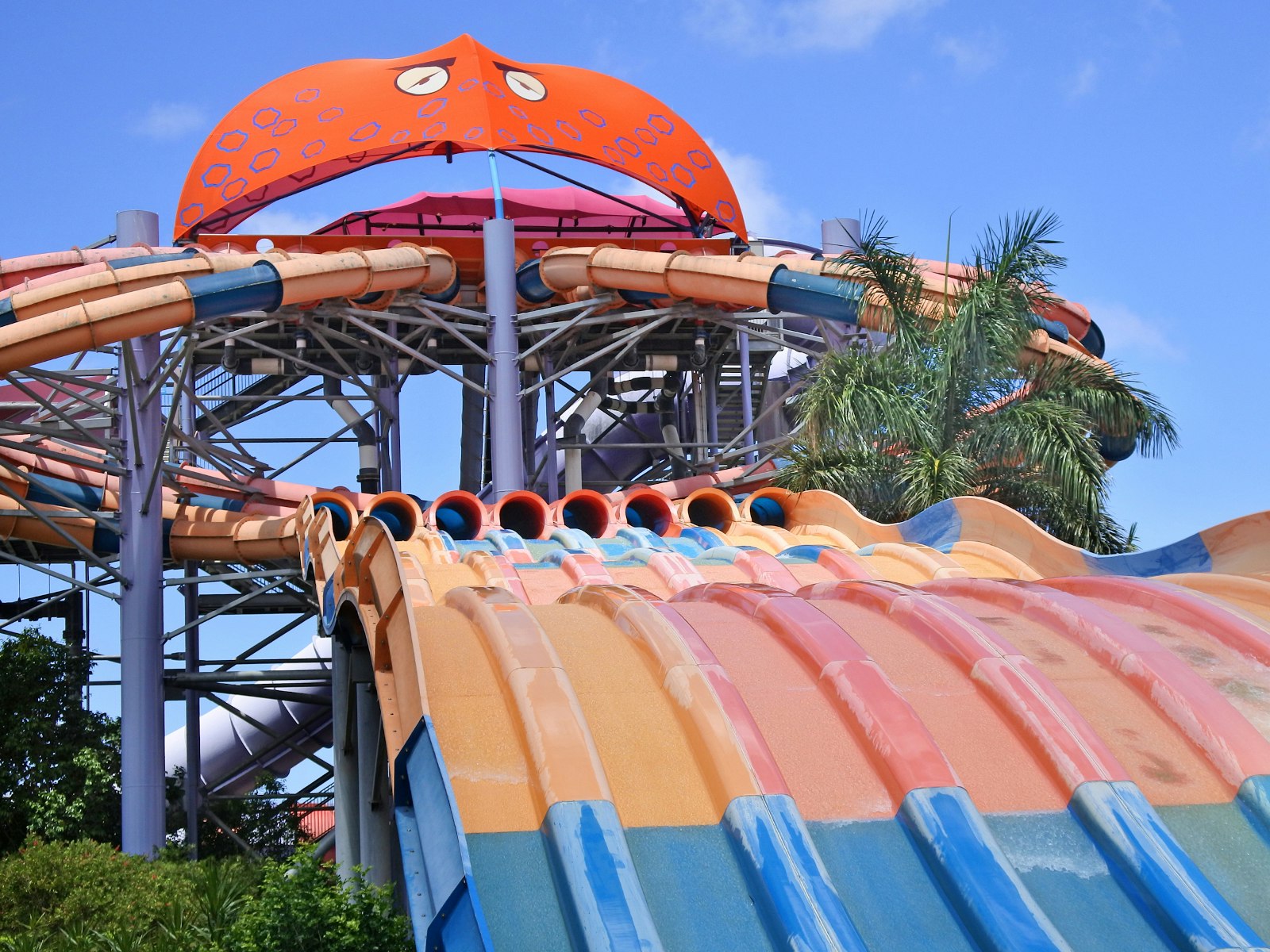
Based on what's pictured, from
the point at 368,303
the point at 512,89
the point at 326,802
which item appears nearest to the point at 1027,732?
the point at 368,303

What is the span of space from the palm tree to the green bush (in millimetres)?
8151

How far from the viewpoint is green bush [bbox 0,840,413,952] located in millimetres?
7801

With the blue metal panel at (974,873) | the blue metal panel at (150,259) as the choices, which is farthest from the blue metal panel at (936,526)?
the blue metal panel at (150,259)

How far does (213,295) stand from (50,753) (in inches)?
269

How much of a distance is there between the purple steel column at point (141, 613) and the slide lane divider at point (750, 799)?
13039 mm

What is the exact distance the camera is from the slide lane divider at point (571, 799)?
606 cm

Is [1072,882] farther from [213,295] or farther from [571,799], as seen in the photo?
[213,295]

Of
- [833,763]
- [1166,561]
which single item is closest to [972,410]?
[1166,561]

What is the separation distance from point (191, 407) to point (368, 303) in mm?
5049

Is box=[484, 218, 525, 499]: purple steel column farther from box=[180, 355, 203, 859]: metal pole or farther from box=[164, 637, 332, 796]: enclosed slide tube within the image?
box=[164, 637, 332, 796]: enclosed slide tube

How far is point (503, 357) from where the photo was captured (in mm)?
22688

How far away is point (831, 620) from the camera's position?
848 centimetres

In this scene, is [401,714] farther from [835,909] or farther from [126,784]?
[126,784]

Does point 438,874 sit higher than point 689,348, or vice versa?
point 689,348
